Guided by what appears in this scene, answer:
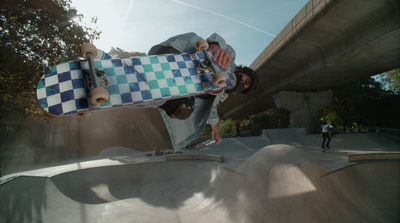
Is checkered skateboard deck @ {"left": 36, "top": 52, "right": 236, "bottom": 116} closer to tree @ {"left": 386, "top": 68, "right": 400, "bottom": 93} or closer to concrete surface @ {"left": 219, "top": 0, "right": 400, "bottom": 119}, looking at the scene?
concrete surface @ {"left": 219, "top": 0, "right": 400, "bottom": 119}

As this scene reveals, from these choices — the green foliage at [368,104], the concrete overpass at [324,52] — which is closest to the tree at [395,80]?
the green foliage at [368,104]

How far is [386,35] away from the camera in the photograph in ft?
25.8

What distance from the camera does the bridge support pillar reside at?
59.7 ft

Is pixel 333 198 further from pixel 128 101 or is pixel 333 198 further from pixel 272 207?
pixel 128 101

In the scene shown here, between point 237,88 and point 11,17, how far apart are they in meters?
10.8

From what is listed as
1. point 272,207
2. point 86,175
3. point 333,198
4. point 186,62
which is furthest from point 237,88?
point 86,175

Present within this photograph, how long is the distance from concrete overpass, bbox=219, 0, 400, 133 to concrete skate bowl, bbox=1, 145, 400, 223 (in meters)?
5.95

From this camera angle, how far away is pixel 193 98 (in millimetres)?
2605

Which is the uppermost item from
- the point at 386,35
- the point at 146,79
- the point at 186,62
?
the point at 386,35

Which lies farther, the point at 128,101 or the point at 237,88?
the point at 237,88

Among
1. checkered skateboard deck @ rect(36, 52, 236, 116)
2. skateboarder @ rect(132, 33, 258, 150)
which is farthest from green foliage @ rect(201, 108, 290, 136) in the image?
checkered skateboard deck @ rect(36, 52, 236, 116)

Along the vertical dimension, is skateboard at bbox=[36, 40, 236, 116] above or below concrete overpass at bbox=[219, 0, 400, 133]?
below

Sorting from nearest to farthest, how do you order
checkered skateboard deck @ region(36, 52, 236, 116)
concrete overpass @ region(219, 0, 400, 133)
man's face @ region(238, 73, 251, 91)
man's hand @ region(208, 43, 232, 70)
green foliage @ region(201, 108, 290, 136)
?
1. checkered skateboard deck @ region(36, 52, 236, 116)
2. man's hand @ region(208, 43, 232, 70)
3. man's face @ region(238, 73, 251, 91)
4. concrete overpass @ region(219, 0, 400, 133)
5. green foliage @ region(201, 108, 290, 136)

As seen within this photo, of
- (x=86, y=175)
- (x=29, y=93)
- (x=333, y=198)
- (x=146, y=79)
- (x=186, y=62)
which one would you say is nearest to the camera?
(x=146, y=79)
